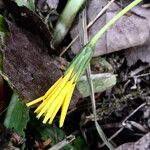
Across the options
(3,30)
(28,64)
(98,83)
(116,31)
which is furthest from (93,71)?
(3,30)

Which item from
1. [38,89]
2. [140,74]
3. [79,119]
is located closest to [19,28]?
[38,89]

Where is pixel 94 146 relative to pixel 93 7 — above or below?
below

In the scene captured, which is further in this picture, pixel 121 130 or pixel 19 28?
pixel 121 130

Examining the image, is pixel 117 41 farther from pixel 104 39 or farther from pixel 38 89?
pixel 38 89

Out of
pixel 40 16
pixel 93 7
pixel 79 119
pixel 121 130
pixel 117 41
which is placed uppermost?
pixel 40 16

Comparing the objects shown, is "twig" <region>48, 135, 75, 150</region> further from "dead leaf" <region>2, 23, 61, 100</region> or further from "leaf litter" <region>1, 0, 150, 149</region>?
"dead leaf" <region>2, 23, 61, 100</region>

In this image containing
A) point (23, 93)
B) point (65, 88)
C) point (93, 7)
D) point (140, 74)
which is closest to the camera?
point (65, 88)

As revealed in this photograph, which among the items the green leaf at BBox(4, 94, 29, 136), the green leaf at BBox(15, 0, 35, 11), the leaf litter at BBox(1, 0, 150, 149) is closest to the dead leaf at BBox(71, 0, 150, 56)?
the leaf litter at BBox(1, 0, 150, 149)
